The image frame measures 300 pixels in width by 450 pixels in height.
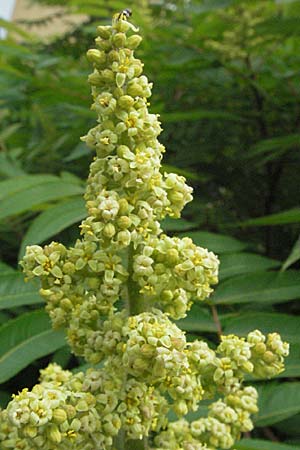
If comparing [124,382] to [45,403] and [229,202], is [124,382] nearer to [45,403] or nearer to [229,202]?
[45,403]

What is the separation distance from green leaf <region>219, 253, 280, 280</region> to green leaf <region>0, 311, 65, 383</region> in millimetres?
589

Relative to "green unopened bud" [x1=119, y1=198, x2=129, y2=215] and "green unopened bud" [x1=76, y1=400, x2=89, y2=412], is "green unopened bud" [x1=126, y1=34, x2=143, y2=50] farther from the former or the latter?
"green unopened bud" [x1=76, y1=400, x2=89, y2=412]

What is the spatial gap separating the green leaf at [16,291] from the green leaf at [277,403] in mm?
651

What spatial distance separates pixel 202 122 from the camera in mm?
3318

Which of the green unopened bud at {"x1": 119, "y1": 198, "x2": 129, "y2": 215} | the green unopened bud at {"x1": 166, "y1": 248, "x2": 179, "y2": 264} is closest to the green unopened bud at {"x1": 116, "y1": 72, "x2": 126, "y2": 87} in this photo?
the green unopened bud at {"x1": 119, "y1": 198, "x2": 129, "y2": 215}

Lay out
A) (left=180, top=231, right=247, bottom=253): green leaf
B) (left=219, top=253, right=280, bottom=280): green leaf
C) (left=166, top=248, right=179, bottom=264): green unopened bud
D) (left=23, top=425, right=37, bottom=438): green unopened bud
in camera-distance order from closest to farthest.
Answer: (left=23, top=425, right=37, bottom=438): green unopened bud
(left=166, top=248, right=179, bottom=264): green unopened bud
(left=219, top=253, right=280, bottom=280): green leaf
(left=180, top=231, right=247, bottom=253): green leaf

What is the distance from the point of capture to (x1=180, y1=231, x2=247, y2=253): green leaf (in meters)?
2.25

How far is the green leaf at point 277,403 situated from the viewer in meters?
1.72

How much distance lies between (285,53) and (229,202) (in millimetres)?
783

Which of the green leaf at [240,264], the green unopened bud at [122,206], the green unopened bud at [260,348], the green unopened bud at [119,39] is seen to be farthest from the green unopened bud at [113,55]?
the green leaf at [240,264]

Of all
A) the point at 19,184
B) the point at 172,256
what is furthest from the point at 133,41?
the point at 19,184

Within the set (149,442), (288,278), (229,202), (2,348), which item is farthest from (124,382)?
(229,202)

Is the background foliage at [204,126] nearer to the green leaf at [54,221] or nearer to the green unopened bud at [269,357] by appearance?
the green leaf at [54,221]

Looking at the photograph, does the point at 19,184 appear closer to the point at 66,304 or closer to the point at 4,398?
the point at 4,398
